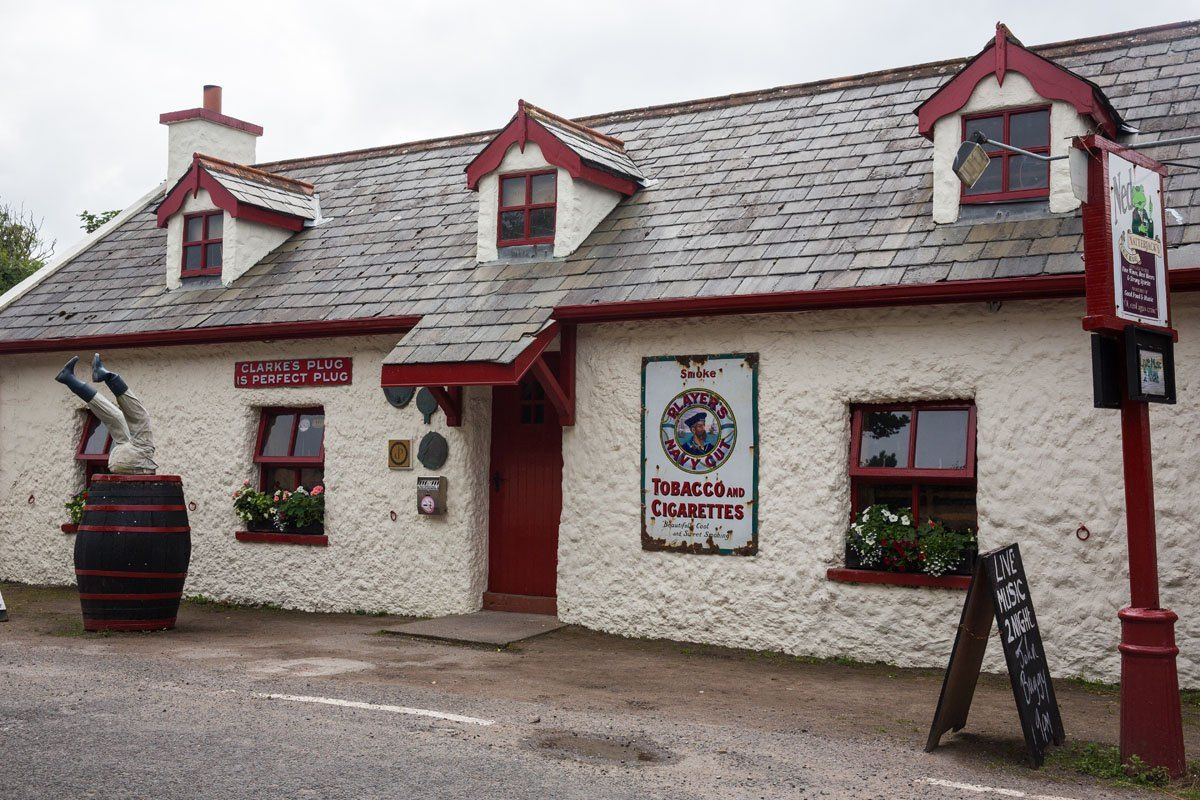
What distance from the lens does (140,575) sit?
983 cm

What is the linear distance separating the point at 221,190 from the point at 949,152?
318 inches

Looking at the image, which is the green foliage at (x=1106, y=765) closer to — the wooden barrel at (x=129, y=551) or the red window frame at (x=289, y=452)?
the wooden barrel at (x=129, y=551)

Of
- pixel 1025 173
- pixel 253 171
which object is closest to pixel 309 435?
pixel 253 171

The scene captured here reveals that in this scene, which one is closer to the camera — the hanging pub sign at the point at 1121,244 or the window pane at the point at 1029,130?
the hanging pub sign at the point at 1121,244

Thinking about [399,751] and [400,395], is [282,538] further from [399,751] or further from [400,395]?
[399,751]

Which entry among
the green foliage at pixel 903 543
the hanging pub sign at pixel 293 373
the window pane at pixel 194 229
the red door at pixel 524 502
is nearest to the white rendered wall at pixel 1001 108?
the green foliage at pixel 903 543

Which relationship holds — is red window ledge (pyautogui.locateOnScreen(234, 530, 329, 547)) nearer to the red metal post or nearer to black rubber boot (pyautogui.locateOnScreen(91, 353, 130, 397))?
black rubber boot (pyautogui.locateOnScreen(91, 353, 130, 397))

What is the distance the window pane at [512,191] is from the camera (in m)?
11.7

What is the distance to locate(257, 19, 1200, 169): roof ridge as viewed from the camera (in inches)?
427

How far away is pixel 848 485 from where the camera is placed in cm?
916

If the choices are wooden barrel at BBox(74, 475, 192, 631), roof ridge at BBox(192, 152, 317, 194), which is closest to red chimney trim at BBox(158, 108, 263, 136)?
roof ridge at BBox(192, 152, 317, 194)

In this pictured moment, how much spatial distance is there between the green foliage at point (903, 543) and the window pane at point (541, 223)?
4.32 meters

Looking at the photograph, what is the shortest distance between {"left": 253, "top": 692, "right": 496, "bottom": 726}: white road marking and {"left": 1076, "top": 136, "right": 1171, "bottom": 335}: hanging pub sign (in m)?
3.98

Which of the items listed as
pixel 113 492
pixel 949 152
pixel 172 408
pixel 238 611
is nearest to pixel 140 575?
pixel 113 492
